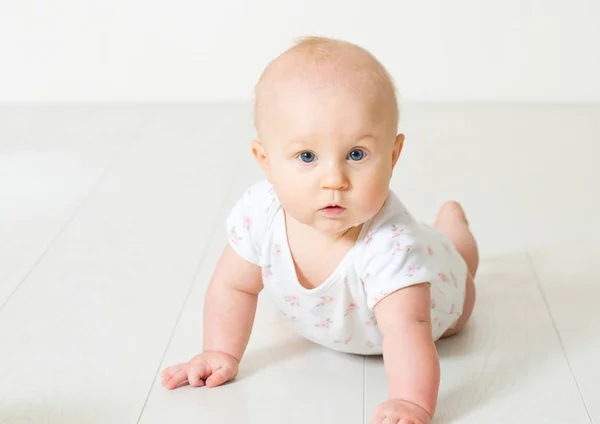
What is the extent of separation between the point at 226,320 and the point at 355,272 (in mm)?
199

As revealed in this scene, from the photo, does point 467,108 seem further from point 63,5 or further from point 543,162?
point 63,5

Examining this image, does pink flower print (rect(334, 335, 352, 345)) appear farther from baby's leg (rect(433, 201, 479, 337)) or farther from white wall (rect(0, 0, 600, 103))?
white wall (rect(0, 0, 600, 103))

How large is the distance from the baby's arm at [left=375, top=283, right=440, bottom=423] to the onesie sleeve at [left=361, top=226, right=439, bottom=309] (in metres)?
0.01

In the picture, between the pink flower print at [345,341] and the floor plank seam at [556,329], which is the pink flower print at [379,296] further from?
the floor plank seam at [556,329]

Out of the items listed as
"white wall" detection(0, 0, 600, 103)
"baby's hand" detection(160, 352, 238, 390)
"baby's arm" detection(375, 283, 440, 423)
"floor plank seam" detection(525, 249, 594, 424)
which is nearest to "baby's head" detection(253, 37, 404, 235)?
"baby's arm" detection(375, 283, 440, 423)

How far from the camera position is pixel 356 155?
112 cm

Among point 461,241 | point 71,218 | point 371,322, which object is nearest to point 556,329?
point 461,241

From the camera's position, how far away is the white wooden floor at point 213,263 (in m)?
1.27

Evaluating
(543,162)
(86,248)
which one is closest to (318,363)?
(86,248)

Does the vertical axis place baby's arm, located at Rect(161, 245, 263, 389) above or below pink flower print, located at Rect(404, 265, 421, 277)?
below

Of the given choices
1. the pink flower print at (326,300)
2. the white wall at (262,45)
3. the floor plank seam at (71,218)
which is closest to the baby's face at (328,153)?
the pink flower print at (326,300)

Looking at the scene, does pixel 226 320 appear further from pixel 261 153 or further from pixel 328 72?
pixel 328 72

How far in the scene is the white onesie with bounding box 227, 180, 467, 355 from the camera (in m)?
1.20

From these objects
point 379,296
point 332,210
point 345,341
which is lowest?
point 345,341
